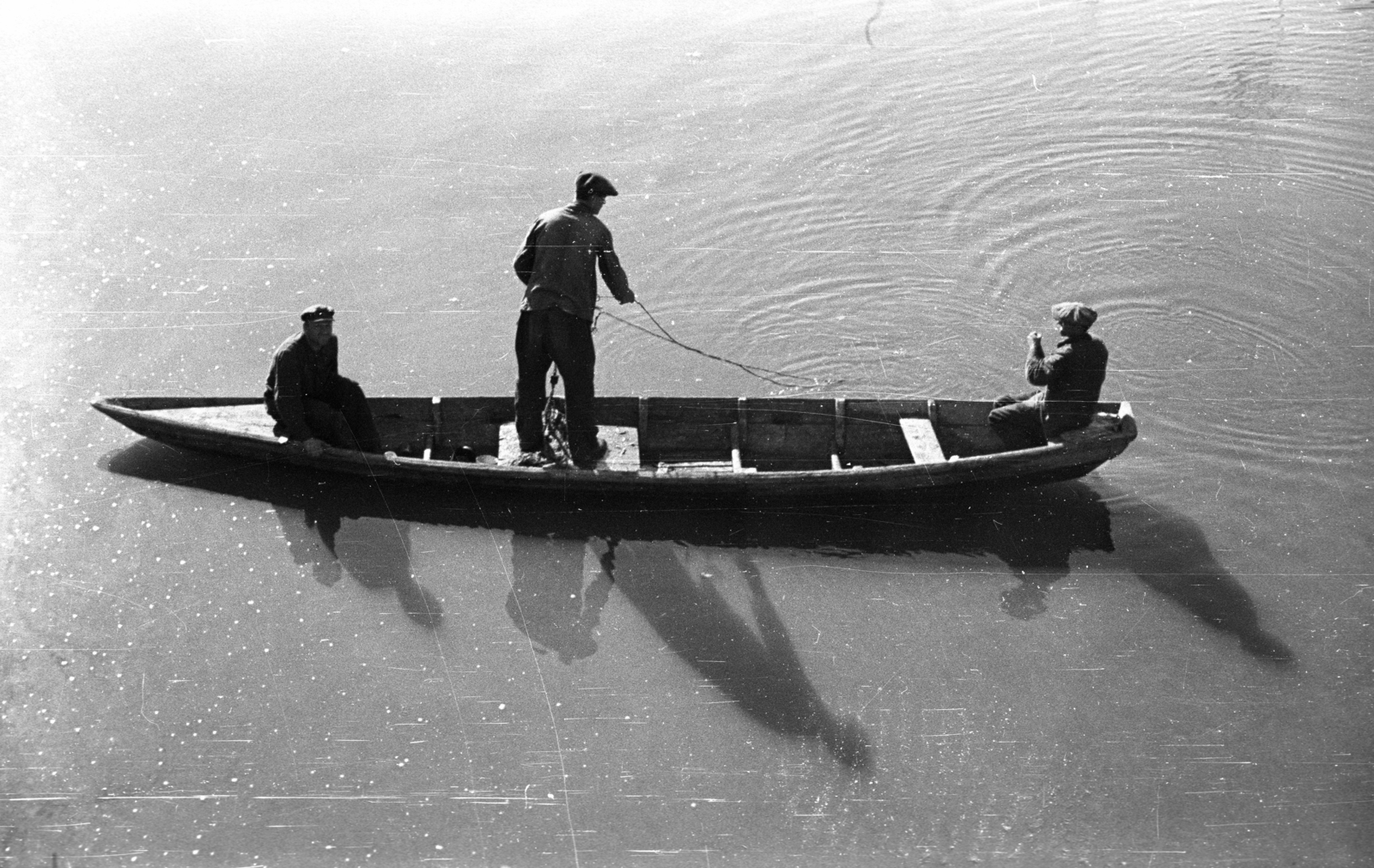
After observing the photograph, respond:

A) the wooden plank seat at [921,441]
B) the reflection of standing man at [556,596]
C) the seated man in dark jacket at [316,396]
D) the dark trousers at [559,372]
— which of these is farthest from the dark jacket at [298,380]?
the wooden plank seat at [921,441]

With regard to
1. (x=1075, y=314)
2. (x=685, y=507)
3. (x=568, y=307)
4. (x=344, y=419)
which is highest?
(x=568, y=307)

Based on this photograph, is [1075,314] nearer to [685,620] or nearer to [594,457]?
[685,620]

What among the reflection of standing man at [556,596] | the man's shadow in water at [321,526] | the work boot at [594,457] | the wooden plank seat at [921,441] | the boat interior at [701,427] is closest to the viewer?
the reflection of standing man at [556,596]

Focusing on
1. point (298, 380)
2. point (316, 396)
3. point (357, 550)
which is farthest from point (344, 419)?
point (357, 550)

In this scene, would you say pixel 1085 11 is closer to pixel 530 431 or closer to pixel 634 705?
pixel 530 431

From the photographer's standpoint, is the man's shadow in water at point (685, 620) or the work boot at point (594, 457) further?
the work boot at point (594, 457)

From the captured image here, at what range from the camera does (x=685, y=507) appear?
8875 millimetres

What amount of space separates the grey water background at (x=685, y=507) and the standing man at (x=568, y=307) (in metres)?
0.54

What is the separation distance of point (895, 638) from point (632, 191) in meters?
5.15

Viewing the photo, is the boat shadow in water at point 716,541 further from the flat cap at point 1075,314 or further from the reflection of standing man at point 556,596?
the flat cap at point 1075,314

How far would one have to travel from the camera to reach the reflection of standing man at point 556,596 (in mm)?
8016

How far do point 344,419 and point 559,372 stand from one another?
129 cm

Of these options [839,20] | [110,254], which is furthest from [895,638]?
[839,20]

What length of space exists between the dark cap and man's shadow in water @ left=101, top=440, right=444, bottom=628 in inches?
86.8
